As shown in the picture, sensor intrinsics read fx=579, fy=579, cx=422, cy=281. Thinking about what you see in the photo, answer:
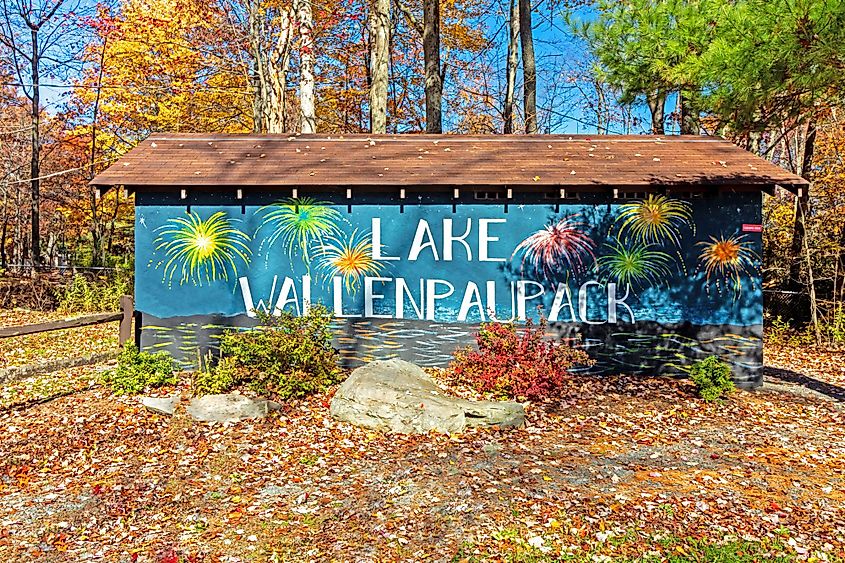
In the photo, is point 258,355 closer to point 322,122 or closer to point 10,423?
point 10,423

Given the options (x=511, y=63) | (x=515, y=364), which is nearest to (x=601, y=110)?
(x=511, y=63)

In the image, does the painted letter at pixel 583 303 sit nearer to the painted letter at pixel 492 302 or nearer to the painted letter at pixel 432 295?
the painted letter at pixel 492 302

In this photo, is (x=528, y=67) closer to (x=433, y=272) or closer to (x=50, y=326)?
(x=433, y=272)

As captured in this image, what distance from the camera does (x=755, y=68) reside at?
7301mm

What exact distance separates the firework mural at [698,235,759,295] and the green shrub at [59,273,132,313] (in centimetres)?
1417

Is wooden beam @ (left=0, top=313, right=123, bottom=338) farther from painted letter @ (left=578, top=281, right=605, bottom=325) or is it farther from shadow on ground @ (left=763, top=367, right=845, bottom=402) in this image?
shadow on ground @ (left=763, top=367, right=845, bottom=402)

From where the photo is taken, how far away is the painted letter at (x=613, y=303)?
9.28m

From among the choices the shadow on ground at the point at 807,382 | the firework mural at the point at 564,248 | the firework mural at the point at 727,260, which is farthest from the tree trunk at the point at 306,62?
the shadow on ground at the point at 807,382

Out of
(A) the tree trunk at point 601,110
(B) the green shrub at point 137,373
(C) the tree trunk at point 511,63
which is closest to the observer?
(B) the green shrub at point 137,373

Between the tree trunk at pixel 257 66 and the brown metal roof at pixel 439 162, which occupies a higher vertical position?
the tree trunk at pixel 257 66

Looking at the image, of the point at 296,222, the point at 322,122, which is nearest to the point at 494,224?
the point at 296,222

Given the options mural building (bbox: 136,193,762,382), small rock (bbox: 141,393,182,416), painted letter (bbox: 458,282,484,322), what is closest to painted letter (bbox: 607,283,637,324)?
mural building (bbox: 136,193,762,382)

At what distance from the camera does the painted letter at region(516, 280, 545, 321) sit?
9.34 meters

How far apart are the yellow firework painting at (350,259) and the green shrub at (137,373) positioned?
282cm
